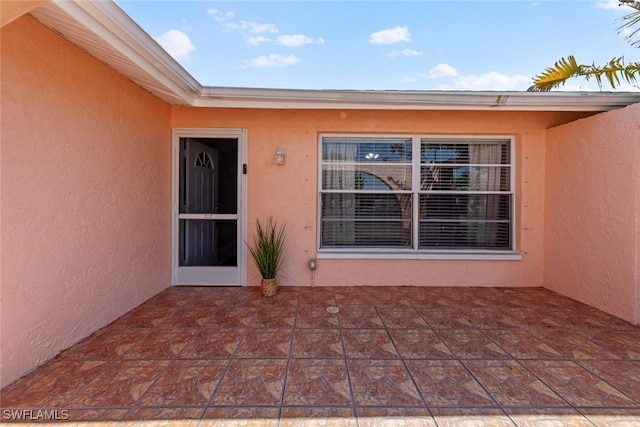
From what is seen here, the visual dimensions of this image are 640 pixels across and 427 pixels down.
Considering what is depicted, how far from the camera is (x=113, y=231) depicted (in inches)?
127

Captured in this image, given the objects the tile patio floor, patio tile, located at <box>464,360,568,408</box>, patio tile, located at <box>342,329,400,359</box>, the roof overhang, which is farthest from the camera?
the roof overhang

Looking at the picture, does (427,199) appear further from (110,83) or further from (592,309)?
(110,83)

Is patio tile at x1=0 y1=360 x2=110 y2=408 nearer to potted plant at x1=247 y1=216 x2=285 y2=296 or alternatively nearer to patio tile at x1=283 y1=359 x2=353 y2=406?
patio tile at x1=283 y1=359 x2=353 y2=406

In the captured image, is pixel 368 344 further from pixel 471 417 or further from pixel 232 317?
pixel 232 317

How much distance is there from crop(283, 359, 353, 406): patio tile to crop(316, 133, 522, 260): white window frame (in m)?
2.17

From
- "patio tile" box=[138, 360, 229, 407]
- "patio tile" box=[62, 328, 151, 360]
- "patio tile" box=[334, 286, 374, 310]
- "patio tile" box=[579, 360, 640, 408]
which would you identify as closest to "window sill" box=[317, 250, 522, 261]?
"patio tile" box=[334, 286, 374, 310]

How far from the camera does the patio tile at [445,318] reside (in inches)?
122

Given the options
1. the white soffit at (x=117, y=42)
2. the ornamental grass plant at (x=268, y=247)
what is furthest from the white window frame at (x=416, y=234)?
the white soffit at (x=117, y=42)

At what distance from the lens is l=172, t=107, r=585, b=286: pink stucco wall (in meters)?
4.34

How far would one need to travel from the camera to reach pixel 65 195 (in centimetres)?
259

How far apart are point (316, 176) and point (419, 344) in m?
2.71

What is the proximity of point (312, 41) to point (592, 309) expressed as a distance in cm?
649

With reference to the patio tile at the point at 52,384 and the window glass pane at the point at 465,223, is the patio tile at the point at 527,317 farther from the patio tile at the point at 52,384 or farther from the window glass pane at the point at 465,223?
the patio tile at the point at 52,384

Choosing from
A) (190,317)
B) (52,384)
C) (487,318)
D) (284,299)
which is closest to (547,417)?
(487,318)
